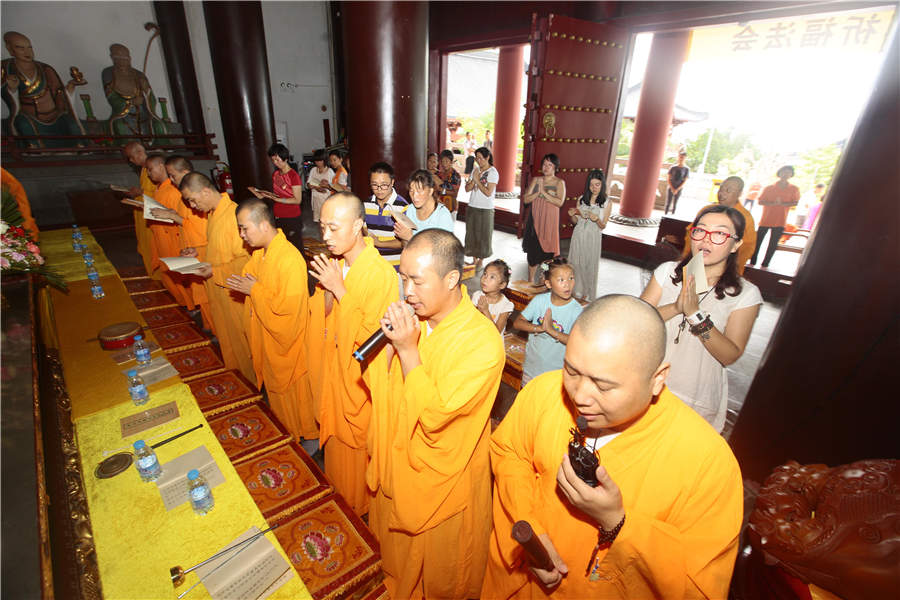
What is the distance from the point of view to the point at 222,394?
2.77m

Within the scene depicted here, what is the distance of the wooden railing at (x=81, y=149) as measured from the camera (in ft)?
26.4

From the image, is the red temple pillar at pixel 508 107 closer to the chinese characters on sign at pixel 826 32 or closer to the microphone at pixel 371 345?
the chinese characters on sign at pixel 826 32

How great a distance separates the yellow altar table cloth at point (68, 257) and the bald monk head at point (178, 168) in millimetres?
1276

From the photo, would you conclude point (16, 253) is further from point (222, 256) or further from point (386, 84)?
point (386, 84)

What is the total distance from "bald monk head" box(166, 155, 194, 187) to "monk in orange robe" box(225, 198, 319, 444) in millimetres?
2971

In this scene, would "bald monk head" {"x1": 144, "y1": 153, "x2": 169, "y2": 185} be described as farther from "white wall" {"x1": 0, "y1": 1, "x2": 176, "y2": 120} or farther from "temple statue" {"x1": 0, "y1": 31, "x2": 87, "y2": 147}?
"white wall" {"x1": 0, "y1": 1, "x2": 176, "y2": 120}

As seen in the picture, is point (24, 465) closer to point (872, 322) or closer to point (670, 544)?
point (670, 544)

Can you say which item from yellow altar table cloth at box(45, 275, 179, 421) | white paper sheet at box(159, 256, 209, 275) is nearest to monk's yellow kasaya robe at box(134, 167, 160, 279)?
yellow altar table cloth at box(45, 275, 179, 421)

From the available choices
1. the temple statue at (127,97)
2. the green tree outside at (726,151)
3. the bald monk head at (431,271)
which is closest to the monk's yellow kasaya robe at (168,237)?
the bald monk head at (431,271)

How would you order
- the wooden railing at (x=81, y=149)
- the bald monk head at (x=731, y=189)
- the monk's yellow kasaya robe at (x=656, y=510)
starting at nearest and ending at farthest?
1. the monk's yellow kasaya robe at (x=656, y=510)
2. the bald monk head at (x=731, y=189)
3. the wooden railing at (x=81, y=149)

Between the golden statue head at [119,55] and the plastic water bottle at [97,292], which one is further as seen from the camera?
the golden statue head at [119,55]

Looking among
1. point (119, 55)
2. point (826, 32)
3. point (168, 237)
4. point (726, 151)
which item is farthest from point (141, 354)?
point (726, 151)

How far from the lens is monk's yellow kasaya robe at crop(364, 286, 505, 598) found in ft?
5.67

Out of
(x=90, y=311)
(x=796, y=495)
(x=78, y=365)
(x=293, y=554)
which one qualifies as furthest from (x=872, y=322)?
(x=90, y=311)
